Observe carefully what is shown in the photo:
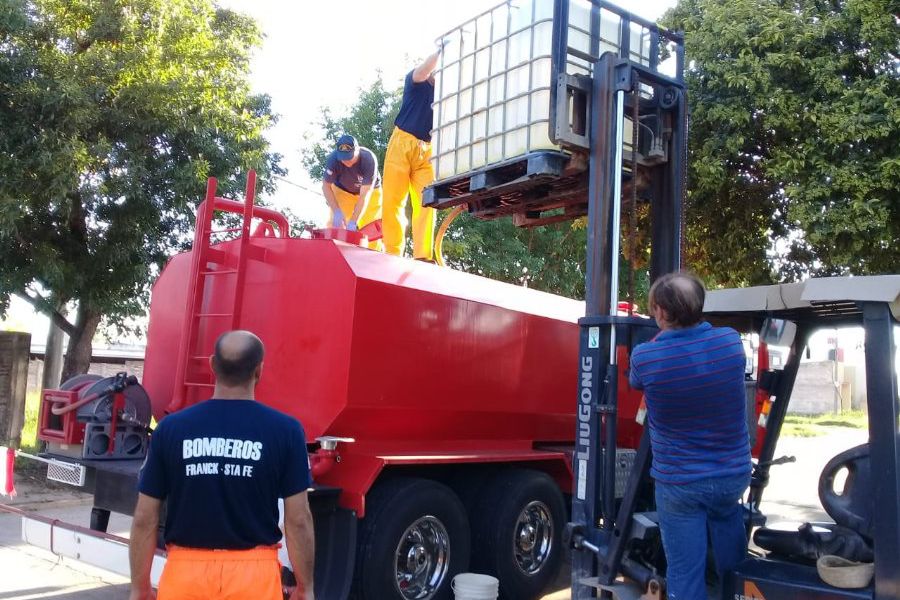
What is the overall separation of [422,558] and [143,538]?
2.59m

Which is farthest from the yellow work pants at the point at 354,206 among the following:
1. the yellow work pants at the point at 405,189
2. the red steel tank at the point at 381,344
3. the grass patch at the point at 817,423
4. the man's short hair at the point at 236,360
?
the grass patch at the point at 817,423

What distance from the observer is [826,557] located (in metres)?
3.29

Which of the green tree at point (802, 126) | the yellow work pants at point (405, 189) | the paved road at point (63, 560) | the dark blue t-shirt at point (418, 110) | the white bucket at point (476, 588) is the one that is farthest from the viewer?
the green tree at point (802, 126)

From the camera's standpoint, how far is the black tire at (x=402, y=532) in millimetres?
4766

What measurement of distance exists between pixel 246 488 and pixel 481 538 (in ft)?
10.2

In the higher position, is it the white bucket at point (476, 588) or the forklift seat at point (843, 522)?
the forklift seat at point (843, 522)

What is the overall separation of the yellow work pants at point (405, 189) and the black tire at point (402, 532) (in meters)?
2.37

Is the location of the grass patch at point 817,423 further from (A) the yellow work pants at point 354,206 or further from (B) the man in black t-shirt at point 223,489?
(B) the man in black t-shirt at point 223,489

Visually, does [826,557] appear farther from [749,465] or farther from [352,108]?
[352,108]

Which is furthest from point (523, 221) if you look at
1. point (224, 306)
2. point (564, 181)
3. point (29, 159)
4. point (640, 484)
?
point (29, 159)

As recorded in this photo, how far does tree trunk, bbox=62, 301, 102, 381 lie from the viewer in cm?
1033

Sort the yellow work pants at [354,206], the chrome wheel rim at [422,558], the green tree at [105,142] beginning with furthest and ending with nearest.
Result: the green tree at [105,142]
the yellow work pants at [354,206]
the chrome wheel rim at [422,558]

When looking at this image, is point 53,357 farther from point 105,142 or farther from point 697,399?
point 697,399

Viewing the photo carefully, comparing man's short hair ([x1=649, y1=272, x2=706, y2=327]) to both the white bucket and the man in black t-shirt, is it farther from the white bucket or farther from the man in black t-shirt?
the white bucket
